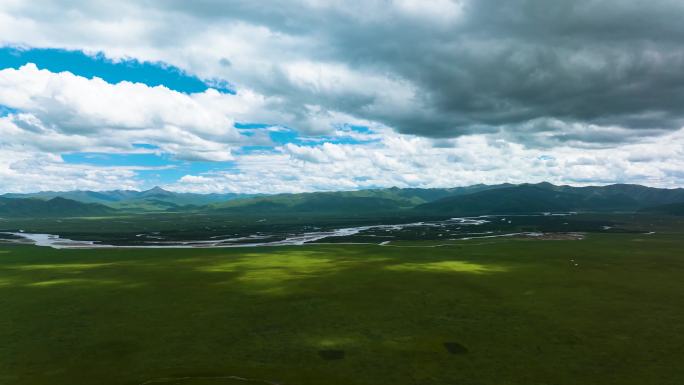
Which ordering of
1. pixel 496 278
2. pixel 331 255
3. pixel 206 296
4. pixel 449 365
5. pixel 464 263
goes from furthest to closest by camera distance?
1. pixel 331 255
2. pixel 464 263
3. pixel 496 278
4. pixel 206 296
5. pixel 449 365

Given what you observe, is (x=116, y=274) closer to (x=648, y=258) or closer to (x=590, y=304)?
(x=590, y=304)

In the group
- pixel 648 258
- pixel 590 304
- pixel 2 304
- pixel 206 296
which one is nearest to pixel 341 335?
pixel 206 296

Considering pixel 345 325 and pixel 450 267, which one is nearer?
pixel 345 325

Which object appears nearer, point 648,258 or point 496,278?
point 496,278

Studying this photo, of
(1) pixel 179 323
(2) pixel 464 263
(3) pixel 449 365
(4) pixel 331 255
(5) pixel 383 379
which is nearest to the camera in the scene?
(5) pixel 383 379

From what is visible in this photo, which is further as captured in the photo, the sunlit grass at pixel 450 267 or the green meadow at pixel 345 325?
the sunlit grass at pixel 450 267

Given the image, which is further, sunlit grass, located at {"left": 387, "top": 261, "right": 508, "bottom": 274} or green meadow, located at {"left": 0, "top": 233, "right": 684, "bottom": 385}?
sunlit grass, located at {"left": 387, "top": 261, "right": 508, "bottom": 274}

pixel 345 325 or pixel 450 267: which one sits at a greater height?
pixel 450 267
